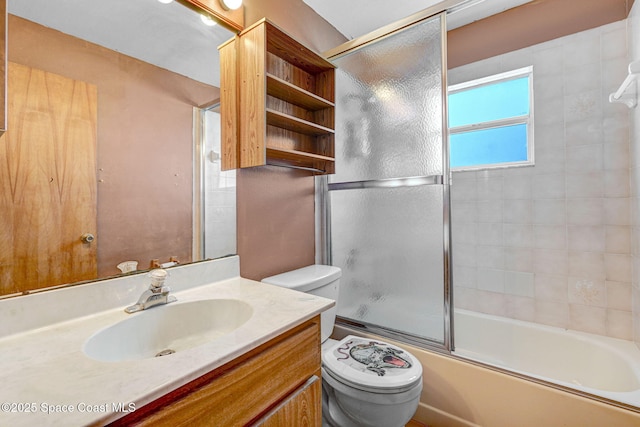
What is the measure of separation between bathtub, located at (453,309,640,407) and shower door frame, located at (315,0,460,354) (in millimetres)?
228

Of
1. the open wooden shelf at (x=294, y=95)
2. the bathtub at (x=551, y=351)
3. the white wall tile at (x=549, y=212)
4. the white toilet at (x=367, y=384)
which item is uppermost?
the open wooden shelf at (x=294, y=95)

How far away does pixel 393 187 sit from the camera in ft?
5.39

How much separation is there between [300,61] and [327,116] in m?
0.34

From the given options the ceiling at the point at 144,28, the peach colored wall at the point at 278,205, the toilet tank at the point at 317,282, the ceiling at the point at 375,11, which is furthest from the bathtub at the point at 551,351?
the ceiling at the point at 375,11

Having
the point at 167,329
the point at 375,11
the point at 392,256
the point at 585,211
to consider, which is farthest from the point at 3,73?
the point at 585,211

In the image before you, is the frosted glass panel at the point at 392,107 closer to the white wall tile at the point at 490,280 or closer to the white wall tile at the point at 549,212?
the white wall tile at the point at 549,212

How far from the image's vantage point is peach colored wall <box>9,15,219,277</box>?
831 mm

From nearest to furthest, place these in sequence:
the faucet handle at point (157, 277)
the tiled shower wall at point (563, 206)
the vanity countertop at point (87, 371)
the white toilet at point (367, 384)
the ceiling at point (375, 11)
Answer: the vanity countertop at point (87, 371) < the faucet handle at point (157, 277) < the white toilet at point (367, 384) < the tiled shower wall at point (563, 206) < the ceiling at point (375, 11)

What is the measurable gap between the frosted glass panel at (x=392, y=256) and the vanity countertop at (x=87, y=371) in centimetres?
89

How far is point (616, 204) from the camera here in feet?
5.62

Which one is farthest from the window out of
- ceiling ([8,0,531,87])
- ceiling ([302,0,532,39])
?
ceiling ([8,0,531,87])

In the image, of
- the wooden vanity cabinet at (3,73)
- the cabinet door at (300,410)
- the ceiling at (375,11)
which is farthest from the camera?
the ceiling at (375,11)

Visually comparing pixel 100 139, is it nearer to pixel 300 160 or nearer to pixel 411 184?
pixel 300 160

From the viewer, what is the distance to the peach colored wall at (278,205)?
1426 mm
